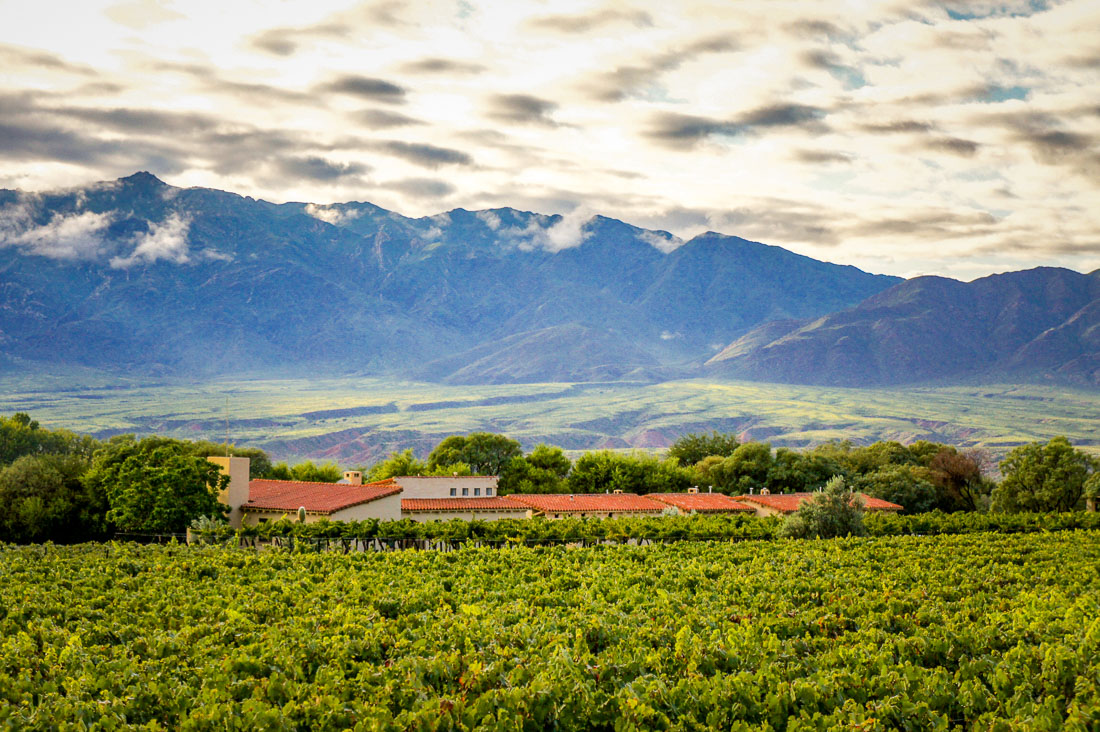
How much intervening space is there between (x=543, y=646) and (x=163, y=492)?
42.2m

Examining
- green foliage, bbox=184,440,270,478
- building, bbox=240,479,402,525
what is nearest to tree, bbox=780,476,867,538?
building, bbox=240,479,402,525

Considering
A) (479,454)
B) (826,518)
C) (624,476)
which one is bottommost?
(624,476)

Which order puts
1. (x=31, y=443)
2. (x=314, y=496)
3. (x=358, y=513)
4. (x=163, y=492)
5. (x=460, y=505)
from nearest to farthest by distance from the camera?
(x=163, y=492) → (x=358, y=513) → (x=314, y=496) → (x=460, y=505) → (x=31, y=443)

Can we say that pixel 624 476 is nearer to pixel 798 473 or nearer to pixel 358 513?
pixel 798 473

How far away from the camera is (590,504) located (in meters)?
72.2

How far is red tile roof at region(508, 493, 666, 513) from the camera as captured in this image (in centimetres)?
6950

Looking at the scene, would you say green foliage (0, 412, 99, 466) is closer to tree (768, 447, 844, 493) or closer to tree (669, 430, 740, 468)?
tree (669, 430, 740, 468)

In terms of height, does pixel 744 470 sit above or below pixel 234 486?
below

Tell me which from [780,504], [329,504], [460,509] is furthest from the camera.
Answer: [780,504]

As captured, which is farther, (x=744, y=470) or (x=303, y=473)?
(x=744, y=470)

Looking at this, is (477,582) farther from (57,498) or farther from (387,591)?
(57,498)

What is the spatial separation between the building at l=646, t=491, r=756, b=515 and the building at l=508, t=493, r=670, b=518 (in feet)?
4.31

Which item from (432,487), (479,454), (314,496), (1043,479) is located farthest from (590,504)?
(479,454)

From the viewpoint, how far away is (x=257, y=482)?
7319cm
